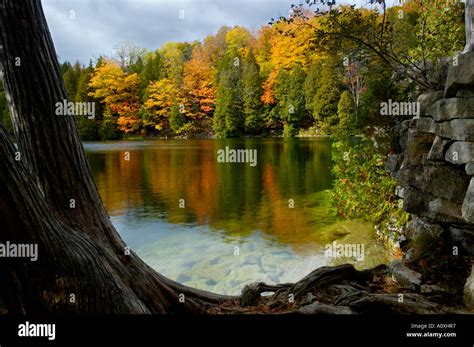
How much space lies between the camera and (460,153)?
356cm

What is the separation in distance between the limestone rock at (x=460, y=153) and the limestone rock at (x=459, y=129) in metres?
0.06

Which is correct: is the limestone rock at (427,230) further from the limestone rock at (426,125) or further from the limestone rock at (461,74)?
the limestone rock at (461,74)

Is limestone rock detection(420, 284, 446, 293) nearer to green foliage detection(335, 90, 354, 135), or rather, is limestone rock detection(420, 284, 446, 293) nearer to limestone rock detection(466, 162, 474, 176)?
limestone rock detection(466, 162, 474, 176)

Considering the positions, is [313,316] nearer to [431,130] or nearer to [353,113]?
[431,130]

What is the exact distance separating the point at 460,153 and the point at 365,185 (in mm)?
4072

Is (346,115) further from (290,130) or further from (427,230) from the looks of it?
(290,130)

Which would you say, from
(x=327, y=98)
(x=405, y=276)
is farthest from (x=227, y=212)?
(x=405, y=276)

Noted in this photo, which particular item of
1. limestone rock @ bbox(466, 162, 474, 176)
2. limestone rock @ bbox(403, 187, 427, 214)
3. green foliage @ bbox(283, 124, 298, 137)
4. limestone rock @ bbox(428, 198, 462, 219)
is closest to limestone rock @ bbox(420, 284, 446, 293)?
limestone rock @ bbox(428, 198, 462, 219)

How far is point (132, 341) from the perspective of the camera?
9.09ft

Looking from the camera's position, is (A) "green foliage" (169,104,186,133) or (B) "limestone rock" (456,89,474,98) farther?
(A) "green foliage" (169,104,186,133)

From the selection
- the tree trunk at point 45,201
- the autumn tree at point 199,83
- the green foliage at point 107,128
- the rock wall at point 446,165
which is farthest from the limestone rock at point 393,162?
the green foliage at point 107,128

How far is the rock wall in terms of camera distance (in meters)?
3.46

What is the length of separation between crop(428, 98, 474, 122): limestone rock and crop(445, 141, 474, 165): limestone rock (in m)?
0.25

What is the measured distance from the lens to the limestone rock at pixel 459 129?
3.43 m
